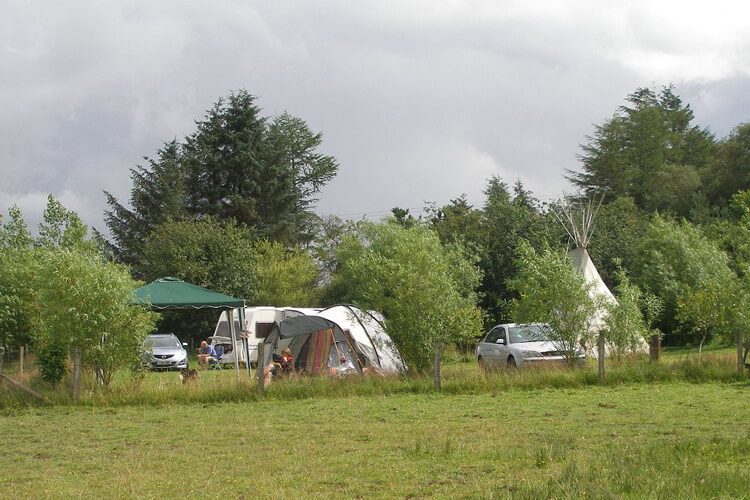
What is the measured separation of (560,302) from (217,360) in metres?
13.4

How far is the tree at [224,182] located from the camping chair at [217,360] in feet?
62.3

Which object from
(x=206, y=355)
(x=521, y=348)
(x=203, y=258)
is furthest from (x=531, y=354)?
(x=203, y=258)

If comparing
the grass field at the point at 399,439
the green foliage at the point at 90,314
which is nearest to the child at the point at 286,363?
the grass field at the point at 399,439

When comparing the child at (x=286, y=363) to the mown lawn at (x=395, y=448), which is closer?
the mown lawn at (x=395, y=448)

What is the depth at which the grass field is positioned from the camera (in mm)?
7168

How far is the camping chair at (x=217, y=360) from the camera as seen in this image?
25.9 metres

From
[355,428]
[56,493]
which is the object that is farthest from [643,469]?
[56,493]

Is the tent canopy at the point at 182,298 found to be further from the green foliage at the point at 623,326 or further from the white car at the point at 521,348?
the green foliage at the point at 623,326

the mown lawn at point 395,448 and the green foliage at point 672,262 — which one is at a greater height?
the green foliage at point 672,262

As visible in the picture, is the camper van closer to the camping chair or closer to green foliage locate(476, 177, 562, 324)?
the camping chair

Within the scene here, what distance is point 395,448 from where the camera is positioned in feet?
30.5

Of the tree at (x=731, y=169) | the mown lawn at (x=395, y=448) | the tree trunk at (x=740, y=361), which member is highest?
the tree at (x=731, y=169)

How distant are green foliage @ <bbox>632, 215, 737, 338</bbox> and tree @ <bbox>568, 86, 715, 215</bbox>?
997 inches

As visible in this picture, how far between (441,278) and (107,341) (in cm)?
752
